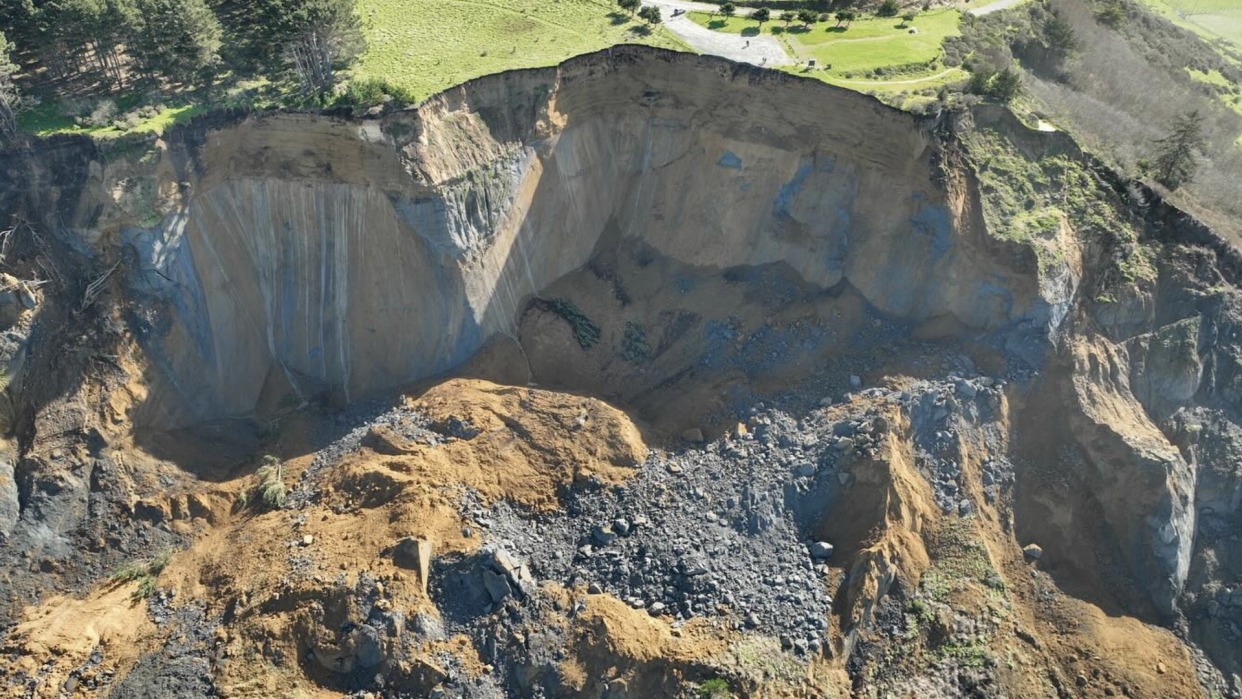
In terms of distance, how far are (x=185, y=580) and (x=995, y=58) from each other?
38.6m

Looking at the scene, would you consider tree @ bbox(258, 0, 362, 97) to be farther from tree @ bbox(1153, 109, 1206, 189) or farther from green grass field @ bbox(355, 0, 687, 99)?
tree @ bbox(1153, 109, 1206, 189)

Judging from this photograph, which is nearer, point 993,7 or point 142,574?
point 142,574

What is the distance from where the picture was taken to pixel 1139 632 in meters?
25.8

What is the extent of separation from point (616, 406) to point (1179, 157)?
26.4m

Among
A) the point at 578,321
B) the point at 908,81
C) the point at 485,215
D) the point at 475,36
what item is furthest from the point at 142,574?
the point at 908,81

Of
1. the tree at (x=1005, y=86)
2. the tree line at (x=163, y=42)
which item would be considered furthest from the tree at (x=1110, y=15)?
the tree line at (x=163, y=42)

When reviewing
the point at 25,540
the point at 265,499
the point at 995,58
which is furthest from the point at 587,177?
the point at 25,540

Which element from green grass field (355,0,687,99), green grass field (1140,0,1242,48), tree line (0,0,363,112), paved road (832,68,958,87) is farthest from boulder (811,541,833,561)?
green grass field (1140,0,1242,48)

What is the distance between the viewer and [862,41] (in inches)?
1398

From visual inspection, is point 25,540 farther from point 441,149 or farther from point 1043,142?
point 1043,142

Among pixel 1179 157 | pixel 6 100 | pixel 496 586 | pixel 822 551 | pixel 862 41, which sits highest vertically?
pixel 862 41

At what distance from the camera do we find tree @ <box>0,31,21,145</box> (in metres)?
26.8

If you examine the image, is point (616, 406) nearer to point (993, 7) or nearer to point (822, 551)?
point (822, 551)

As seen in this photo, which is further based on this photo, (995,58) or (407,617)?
(995,58)
